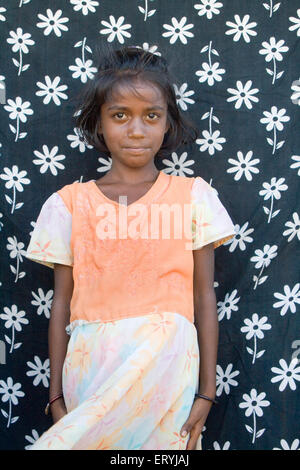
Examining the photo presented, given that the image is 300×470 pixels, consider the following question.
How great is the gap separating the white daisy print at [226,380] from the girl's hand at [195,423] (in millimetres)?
288

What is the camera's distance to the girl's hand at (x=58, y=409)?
1.66 metres

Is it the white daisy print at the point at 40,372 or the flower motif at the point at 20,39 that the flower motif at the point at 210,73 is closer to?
the flower motif at the point at 20,39

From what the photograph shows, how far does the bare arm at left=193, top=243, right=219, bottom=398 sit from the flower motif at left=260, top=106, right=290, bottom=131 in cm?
49

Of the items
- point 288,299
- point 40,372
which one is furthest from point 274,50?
point 40,372

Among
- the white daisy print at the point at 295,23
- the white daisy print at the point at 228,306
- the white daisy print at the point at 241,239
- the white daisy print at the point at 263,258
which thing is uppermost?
the white daisy print at the point at 295,23

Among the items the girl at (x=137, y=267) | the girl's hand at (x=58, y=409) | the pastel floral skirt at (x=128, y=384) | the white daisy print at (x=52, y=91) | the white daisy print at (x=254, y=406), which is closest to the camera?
the pastel floral skirt at (x=128, y=384)

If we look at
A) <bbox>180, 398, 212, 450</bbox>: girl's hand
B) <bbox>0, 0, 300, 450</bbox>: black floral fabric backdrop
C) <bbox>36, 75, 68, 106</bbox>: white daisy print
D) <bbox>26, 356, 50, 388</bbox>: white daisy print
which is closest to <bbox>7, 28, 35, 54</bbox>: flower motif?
<bbox>0, 0, 300, 450</bbox>: black floral fabric backdrop

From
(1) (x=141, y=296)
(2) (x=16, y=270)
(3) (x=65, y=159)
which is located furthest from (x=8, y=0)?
(1) (x=141, y=296)

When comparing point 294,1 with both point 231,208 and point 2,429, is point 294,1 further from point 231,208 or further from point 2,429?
point 2,429

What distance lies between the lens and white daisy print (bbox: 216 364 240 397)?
192 cm

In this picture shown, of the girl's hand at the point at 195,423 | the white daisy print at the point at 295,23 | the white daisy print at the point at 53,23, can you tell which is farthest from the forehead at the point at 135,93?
the girl's hand at the point at 195,423

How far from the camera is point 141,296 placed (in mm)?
1639

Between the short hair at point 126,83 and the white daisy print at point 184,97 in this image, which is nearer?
the short hair at point 126,83

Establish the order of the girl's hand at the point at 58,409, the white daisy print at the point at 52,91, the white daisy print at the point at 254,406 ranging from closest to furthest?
the girl's hand at the point at 58,409 < the white daisy print at the point at 254,406 < the white daisy print at the point at 52,91
